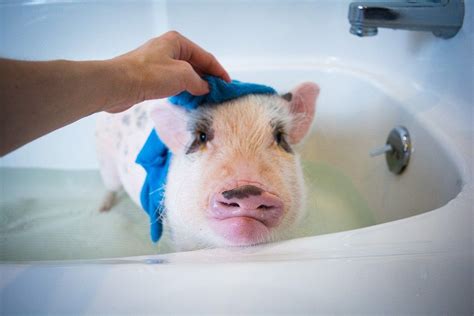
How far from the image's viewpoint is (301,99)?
811 millimetres

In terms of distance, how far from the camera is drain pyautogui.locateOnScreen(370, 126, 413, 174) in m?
0.88

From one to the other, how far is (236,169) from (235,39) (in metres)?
0.78

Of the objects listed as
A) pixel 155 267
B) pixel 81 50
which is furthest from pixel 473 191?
pixel 81 50

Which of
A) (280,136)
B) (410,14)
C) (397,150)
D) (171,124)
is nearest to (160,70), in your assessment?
(171,124)

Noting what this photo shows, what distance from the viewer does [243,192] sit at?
513 millimetres

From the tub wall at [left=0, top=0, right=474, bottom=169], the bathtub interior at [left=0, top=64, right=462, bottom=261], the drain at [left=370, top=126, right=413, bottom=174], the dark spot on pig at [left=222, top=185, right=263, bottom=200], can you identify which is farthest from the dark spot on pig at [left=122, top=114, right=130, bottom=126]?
the drain at [left=370, top=126, right=413, bottom=174]

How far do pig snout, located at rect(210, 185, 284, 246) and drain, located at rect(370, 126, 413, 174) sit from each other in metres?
0.50

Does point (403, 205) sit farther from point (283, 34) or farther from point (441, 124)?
point (283, 34)

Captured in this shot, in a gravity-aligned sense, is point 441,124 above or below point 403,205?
above

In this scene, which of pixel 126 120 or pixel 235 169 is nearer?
pixel 235 169

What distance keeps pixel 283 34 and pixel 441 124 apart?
0.65m

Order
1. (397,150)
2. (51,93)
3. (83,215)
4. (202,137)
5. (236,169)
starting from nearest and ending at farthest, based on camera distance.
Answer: (51,93) → (236,169) → (202,137) → (397,150) → (83,215)

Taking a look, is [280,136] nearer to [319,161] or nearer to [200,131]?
[200,131]

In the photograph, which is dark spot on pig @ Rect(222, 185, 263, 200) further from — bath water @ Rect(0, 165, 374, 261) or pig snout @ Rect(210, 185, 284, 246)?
bath water @ Rect(0, 165, 374, 261)
